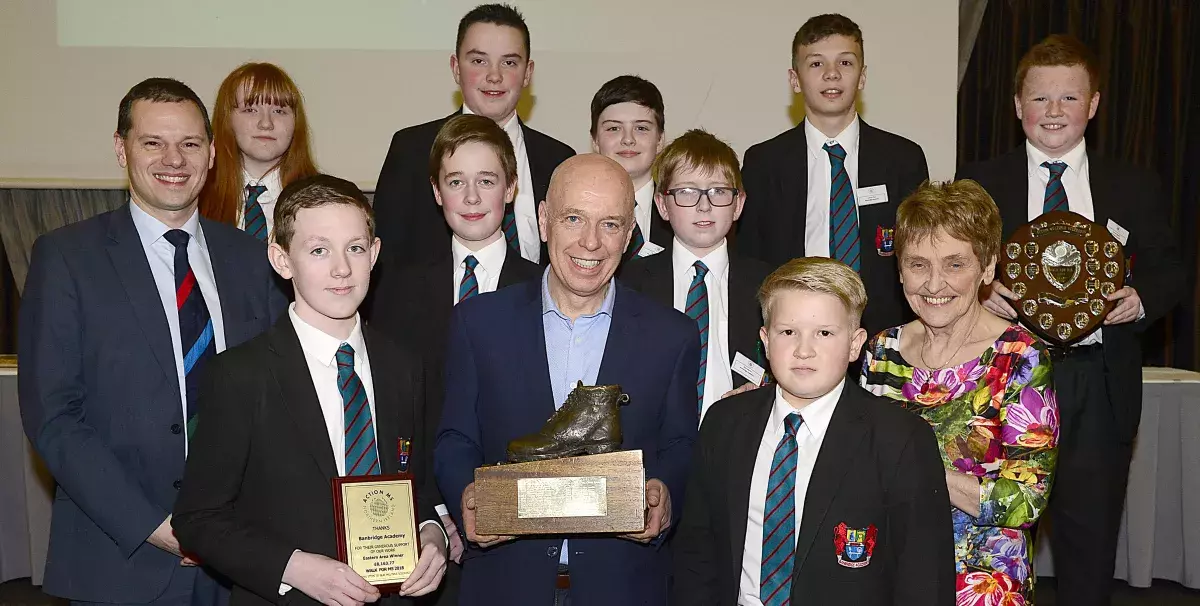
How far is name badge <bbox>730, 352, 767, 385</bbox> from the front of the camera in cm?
326

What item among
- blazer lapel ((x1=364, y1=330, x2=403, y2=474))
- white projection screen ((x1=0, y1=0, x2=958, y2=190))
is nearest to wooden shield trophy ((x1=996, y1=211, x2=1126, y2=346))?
blazer lapel ((x1=364, y1=330, x2=403, y2=474))

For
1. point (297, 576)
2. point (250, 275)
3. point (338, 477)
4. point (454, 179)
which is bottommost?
point (297, 576)

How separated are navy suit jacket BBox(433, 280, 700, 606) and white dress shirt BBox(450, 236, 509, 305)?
648mm

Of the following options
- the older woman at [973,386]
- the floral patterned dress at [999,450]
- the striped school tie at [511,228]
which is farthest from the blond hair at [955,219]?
the striped school tie at [511,228]

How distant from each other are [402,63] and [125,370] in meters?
3.64

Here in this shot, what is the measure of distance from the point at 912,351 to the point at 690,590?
2.96 feet

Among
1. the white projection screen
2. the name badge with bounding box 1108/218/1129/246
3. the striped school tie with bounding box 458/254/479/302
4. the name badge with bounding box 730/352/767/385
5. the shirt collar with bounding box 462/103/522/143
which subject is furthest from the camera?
the white projection screen

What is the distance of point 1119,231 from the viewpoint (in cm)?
390

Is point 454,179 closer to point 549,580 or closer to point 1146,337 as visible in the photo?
point 549,580

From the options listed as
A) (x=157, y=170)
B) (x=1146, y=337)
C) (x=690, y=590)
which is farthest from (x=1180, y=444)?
(x=157, y=170)

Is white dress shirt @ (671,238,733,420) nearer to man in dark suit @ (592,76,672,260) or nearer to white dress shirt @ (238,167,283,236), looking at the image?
Result: man in dark suit @ (592,76,672,260)

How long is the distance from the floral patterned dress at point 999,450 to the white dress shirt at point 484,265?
143 centimetres

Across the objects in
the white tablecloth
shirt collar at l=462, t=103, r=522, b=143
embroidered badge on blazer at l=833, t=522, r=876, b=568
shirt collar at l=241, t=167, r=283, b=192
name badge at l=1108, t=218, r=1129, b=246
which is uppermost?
shirt collar at l=462, t=103, r=522, b=143

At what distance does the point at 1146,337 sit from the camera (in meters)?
6.57
